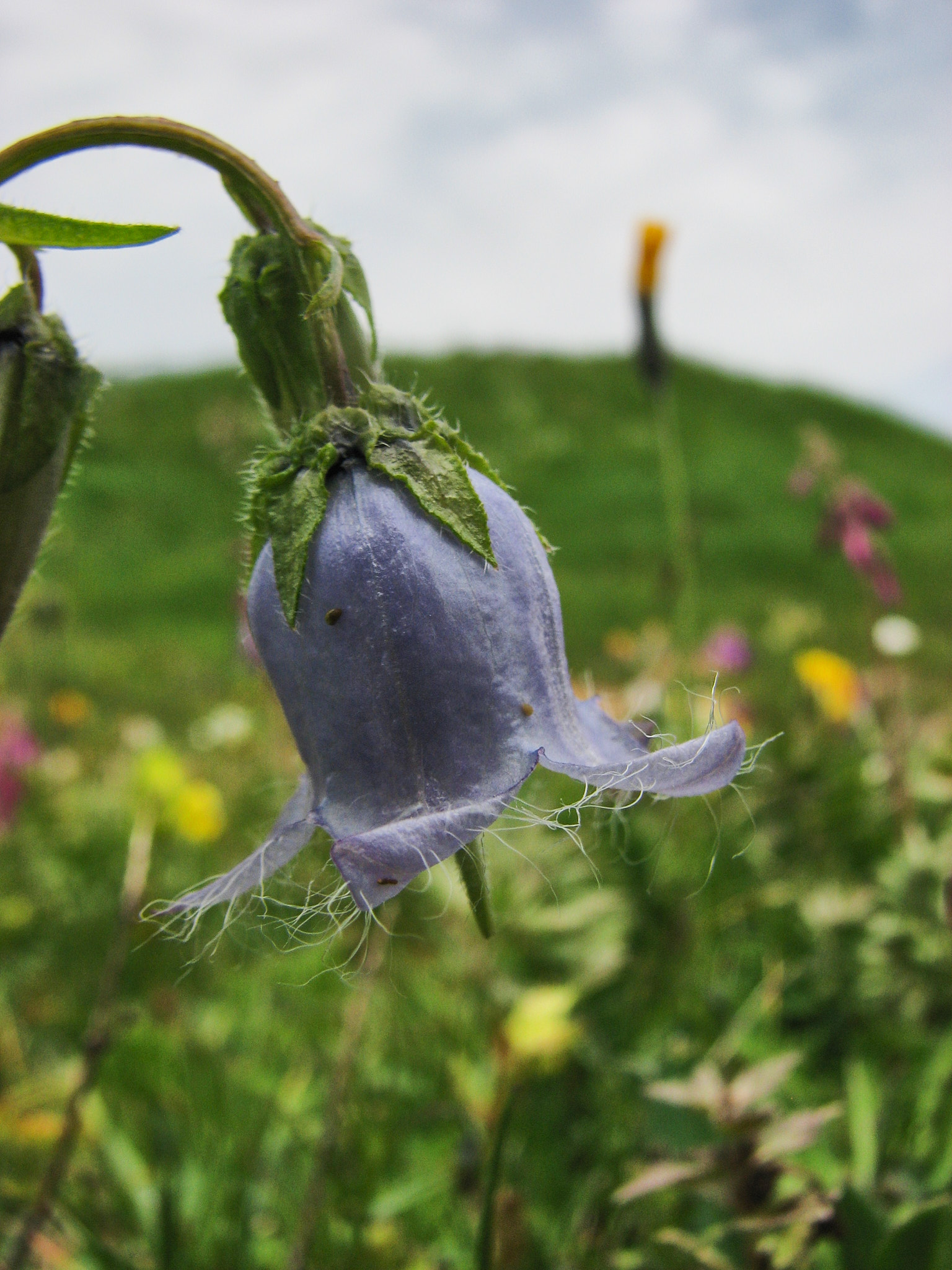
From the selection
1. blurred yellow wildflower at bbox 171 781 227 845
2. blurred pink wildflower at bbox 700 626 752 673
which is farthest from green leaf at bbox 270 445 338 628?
blurred pink wildflower at bbox 700 626 752 673

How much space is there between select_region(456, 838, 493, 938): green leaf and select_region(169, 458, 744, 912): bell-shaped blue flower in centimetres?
5

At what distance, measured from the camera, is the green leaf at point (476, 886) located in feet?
2.71

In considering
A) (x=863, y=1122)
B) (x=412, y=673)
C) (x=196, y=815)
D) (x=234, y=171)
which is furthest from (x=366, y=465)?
(x=196, y=815)

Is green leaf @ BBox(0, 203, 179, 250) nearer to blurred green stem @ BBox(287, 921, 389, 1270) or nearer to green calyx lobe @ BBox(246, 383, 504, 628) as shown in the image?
green calyx lobe @ BBox(246, 383, 504, 628)

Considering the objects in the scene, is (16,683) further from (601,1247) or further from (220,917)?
(601,1247)

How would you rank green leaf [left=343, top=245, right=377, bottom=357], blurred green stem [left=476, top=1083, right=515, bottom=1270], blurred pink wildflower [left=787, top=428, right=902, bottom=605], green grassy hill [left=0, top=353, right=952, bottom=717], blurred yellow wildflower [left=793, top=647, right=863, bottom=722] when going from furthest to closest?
green grassy hill [left=0, top=353, right=952, bottom=717] → blurred yellow wildflower [left=793, top=647, right=863, bottom=722] → blurred pink wildflower [left=787, top=428, right=902, bottom=605] → blurred green stem [left=476, top=1083, right=515, bottom=1270] → green leaf [left=343, top=245, right=377, bottom=357]

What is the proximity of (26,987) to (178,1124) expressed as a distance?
87cm

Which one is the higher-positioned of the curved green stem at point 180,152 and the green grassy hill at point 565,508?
the curved green stem at point 180,152

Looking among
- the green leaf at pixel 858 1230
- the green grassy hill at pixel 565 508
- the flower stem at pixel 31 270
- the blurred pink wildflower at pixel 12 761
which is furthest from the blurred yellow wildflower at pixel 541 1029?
the green grassy hill at pixel 565 508

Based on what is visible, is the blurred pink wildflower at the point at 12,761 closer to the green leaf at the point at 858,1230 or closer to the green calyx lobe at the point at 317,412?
the green calyx lobe at the point at 317,412

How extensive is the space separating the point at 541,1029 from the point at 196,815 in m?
1.52

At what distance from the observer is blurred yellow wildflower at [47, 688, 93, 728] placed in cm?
465

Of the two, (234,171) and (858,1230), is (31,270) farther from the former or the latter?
(858,1230)

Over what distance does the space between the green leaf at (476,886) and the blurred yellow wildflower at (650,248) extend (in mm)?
2400
